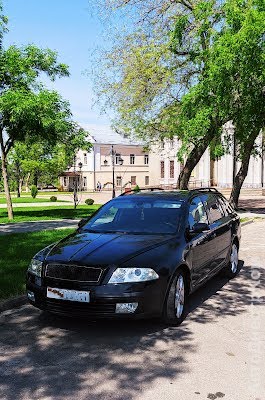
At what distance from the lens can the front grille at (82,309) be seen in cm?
482

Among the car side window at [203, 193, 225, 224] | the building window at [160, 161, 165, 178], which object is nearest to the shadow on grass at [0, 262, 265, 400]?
the car side window at [203, 193, 225, 224]

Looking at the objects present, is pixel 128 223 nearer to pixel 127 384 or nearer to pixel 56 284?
pixel 56 284

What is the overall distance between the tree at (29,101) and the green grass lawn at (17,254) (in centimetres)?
633

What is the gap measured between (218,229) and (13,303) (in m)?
3.26

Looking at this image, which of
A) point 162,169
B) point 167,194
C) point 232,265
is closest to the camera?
point 167,194

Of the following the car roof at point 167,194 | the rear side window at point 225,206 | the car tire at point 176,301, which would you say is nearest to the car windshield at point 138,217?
the car roof at point 167,194

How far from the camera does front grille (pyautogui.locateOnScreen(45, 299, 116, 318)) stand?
4824 millimetres

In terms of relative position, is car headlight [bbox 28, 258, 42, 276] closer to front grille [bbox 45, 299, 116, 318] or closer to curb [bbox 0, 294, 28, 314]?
front grille [bbox 45, 299, 116, 318]

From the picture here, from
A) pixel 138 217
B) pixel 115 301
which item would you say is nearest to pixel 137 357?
pixel 115 301

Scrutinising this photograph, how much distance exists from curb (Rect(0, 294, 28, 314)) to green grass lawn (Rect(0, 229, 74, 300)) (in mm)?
158

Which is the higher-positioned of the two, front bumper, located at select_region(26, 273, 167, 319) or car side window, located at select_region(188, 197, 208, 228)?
car side window, located at select_region(188, 197, 208, 228)

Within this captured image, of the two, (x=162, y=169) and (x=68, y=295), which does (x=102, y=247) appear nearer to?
(x=68, y=295)

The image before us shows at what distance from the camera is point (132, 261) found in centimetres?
499

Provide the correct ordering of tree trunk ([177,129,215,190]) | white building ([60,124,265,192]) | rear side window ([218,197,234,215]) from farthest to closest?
white building ([60,124,265,192]) < tree trunk ([177,129,215,190]) < rear side window ([218,197,234,215])
